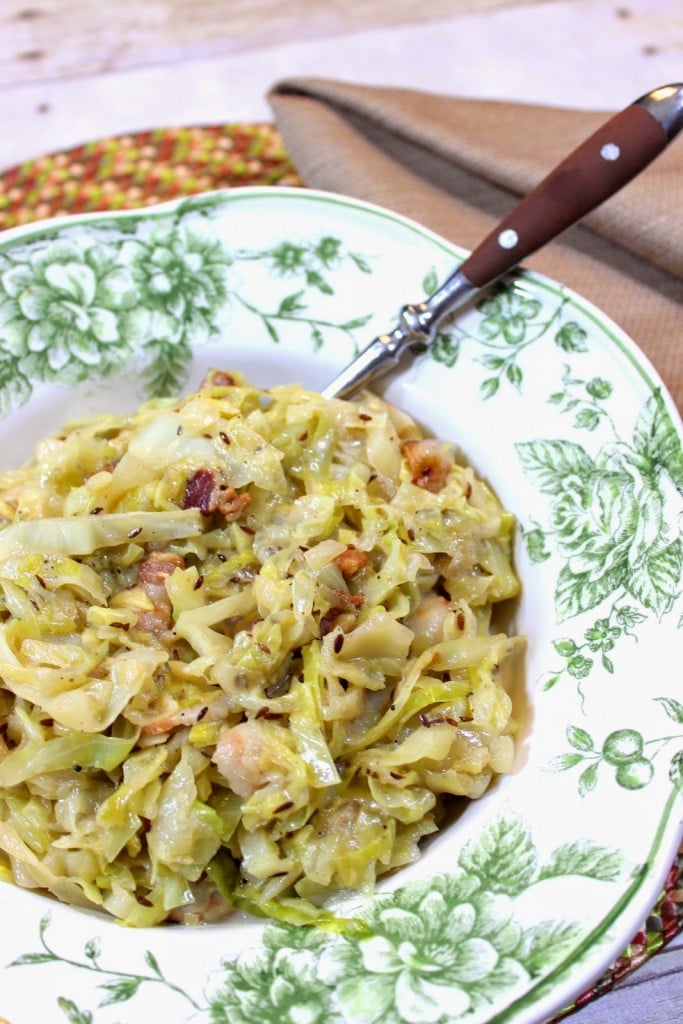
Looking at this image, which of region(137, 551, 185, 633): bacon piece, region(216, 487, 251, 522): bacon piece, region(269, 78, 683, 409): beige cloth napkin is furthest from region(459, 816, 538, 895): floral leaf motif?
region(269, 78, 683, 409): beige cloth napkin

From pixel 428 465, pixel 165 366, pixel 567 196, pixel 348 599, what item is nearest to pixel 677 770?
pixel 348 599

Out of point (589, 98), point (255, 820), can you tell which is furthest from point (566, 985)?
point (589, 98)

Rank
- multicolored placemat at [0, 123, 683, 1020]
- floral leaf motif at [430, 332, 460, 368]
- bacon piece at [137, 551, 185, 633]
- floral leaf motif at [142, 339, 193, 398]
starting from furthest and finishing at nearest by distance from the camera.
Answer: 1. multicolored placemat at [0, 123, 683, 1020]
2. floral leaf motif at [142, 339, 193, 398]
3. floral leaf motif at [430, 332, 460, 368]
4. bacon piece at [137, 551, 185, 633]

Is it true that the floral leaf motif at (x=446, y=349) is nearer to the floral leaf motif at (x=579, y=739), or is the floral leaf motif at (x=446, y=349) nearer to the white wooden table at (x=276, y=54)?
the floral leaf motif at (x=579, y=739)

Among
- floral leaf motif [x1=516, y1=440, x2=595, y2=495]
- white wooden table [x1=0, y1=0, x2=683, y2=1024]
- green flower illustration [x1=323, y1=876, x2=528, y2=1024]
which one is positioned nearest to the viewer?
green flower illustration [x1=323, y1=876, x2=528, y2=1024]

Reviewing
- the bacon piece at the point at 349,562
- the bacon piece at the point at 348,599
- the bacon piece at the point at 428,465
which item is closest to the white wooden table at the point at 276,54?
the bacon piece at the point at 428,465

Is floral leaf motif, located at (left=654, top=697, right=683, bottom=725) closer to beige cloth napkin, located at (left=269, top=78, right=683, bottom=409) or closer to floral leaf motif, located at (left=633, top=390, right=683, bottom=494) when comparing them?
floral leaf motif, located at (left=633, top=390, right=683, bottom=494)
